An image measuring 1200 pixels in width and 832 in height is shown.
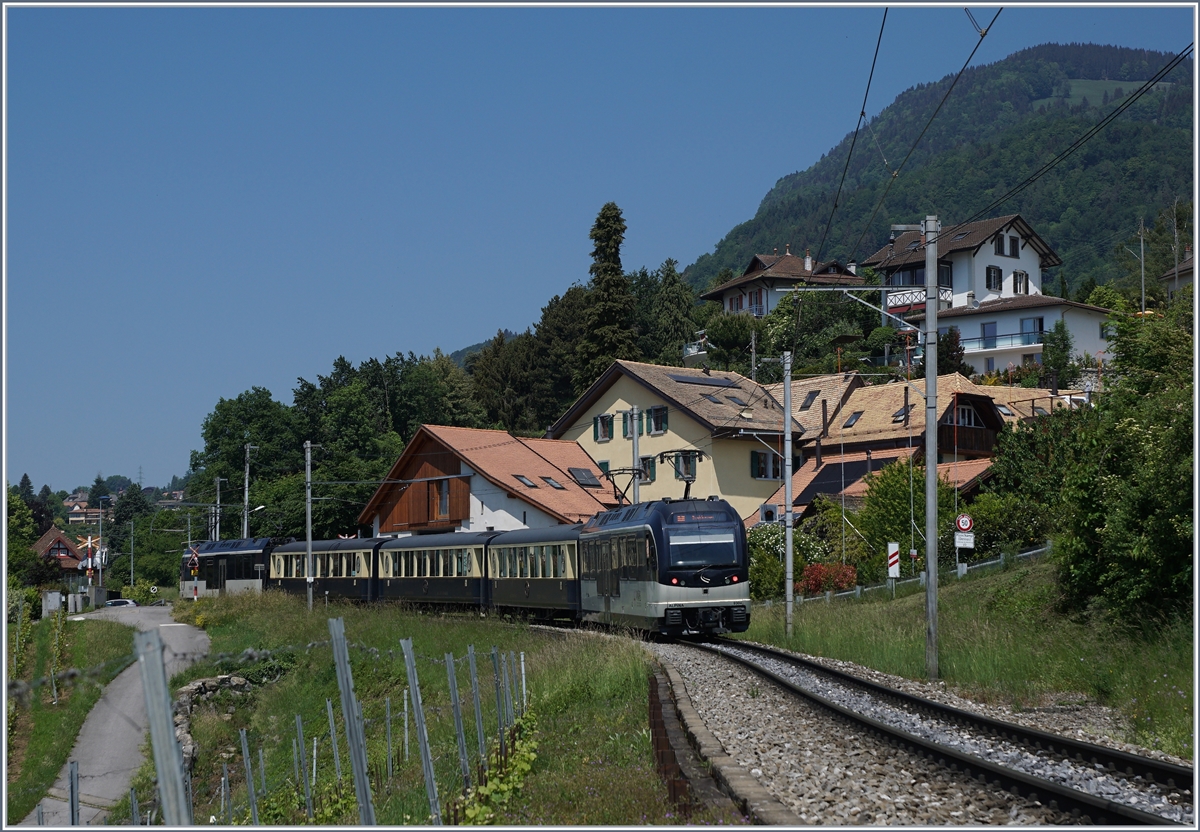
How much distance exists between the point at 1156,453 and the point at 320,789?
1257 centimetres

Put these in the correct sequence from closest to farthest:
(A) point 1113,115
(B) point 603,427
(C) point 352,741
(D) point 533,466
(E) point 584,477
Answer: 1. (C) point 352,741
2. (A) point 1113,115
3. (D) point 533,466
4. (E) point 584,477
5. (B) point 603,427

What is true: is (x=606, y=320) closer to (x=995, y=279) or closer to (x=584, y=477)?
(x=584, y=477)

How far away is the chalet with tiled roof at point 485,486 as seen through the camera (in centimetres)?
4984

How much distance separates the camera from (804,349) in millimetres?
73062

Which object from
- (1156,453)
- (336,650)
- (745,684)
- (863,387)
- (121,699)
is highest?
(863,387)

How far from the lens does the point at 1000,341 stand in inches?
3135

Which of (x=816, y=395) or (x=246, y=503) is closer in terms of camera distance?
(x=816, y=395)

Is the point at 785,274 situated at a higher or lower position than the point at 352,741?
higher

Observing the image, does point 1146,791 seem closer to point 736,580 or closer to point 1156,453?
point 1156,453

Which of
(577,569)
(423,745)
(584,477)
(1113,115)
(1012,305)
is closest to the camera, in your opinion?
(423,745)

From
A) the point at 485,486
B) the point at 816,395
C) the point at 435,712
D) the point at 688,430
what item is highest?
the point at 816,395

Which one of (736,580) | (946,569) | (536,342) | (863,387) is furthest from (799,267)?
(736,580)

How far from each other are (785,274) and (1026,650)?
2932 inches

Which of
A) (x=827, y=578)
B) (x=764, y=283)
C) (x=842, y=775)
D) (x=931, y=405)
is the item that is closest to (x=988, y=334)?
(x=764, y=283)
